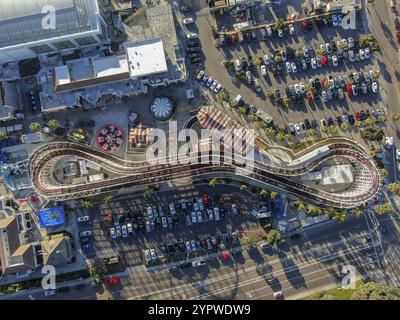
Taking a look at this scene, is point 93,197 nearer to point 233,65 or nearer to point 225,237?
point 225,237

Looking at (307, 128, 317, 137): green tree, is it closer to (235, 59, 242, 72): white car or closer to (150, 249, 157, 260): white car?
(235, 59, 242, 72): white car

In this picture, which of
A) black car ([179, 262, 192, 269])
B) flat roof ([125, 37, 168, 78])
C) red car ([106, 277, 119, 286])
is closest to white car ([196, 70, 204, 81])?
flat roof ([125, 37, 168, 78])

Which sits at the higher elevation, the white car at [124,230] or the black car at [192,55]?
the black car at [192,55]

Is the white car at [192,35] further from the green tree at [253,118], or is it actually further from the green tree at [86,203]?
the green tree at [86,203]

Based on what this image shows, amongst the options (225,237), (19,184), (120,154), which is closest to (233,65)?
(120,154)

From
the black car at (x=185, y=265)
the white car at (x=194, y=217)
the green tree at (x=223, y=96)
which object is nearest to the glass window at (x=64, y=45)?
the green tree at (x=223, y=96)
